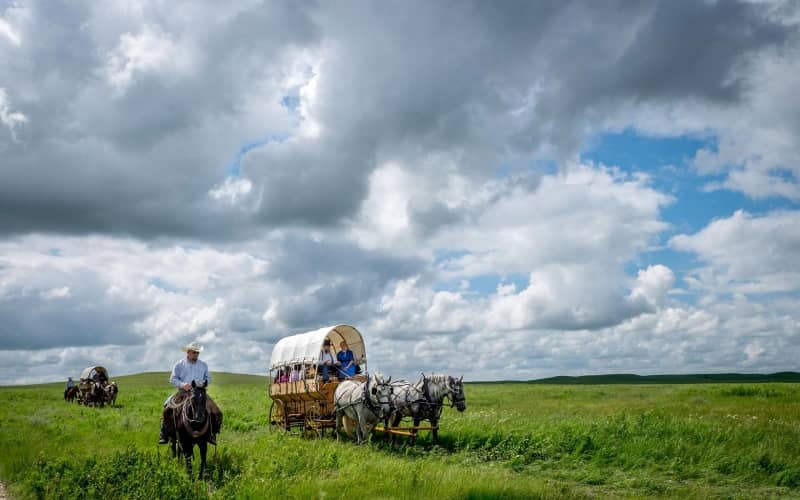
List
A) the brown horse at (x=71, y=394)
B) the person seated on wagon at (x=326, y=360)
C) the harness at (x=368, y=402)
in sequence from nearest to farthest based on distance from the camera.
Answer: the harness at (x=368, y=402)
the person seated on wagon at (x=326, y=360)
the brown horse at (x=71, y=394)

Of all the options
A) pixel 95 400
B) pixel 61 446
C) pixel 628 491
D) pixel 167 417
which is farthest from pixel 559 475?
pixel 95 400

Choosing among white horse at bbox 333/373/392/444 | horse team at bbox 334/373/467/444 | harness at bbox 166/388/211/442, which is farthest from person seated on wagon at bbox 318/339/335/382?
harness at bbox 166/388/211/442

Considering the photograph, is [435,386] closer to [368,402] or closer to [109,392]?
[368,402]

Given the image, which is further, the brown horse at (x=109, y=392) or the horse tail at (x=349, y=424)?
the brown horse at (x=109, y=392)

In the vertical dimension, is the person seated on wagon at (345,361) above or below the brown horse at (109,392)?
above

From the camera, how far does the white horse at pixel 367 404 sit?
16.1 metres

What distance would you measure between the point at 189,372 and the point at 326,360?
6222mm

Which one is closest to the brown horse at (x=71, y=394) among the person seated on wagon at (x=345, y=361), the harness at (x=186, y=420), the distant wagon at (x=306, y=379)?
the distant wagon at (x=306, y=379)

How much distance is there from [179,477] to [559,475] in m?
7.65

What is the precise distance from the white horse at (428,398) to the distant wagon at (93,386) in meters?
31.2

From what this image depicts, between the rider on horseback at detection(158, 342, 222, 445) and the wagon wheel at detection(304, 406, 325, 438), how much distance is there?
5445 mm

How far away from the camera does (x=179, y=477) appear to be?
979 cm

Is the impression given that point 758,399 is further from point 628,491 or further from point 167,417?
point 167,417

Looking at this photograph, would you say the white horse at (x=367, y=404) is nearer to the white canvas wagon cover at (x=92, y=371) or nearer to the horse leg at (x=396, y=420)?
the horse leg at (x=396, y=420)
